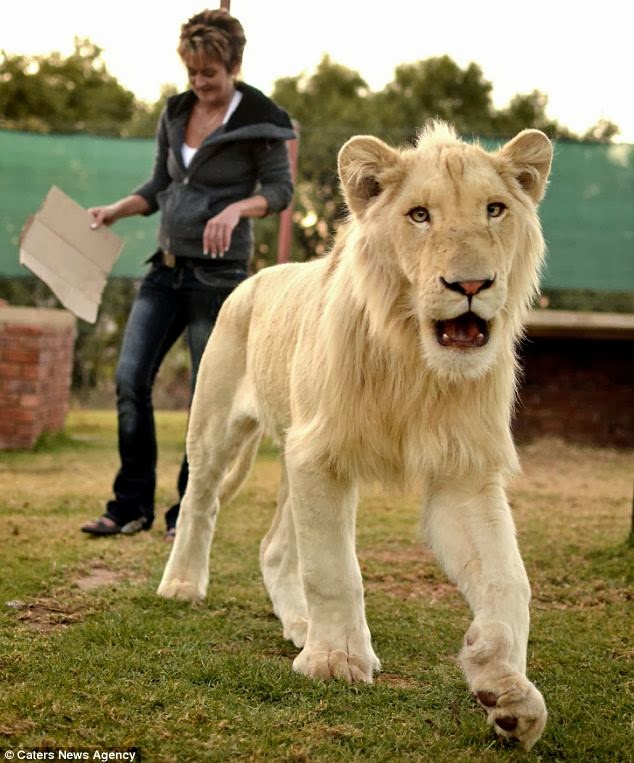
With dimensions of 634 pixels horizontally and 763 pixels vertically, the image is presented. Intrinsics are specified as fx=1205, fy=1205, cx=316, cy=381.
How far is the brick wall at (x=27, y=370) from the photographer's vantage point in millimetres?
9141

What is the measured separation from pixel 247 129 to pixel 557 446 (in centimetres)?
582

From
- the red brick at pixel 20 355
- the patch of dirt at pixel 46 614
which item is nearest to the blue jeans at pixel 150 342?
the patch of dirt at pixel 46 614

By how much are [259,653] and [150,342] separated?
7.13 ft

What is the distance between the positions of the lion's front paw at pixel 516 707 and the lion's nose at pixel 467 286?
3.01 ft

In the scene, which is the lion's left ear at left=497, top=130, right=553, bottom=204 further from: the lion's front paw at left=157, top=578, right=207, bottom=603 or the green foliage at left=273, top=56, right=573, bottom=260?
the green foliage at left=273, top=56, right=573, bottom=260

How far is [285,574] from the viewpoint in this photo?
4242mm

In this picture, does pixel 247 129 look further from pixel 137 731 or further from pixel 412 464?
pixel 137 731

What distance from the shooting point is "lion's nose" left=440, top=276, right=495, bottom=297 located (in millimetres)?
2938

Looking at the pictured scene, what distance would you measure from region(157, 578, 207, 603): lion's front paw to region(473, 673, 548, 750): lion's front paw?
1.80 m

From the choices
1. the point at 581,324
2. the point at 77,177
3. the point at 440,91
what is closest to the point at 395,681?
the point at 581,324

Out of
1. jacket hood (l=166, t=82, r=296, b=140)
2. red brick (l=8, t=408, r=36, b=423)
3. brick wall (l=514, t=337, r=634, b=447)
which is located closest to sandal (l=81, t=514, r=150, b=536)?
jacket hood (l=166, t=82, r=296, b=140)

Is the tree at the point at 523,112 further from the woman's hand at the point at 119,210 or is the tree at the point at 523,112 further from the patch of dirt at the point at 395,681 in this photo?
the patch of dirt at the point at 395,681

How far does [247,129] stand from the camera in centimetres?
538

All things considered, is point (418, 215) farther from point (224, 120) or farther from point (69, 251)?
point (69, 251)
